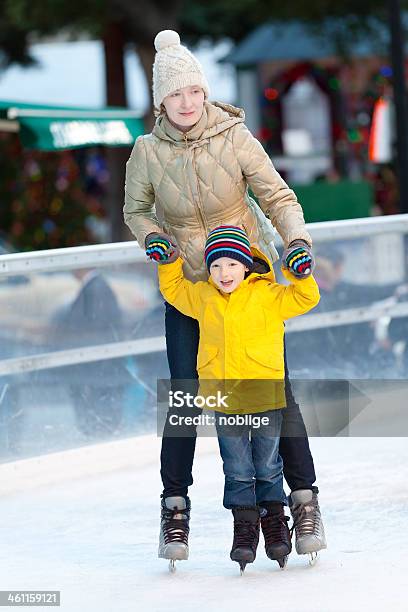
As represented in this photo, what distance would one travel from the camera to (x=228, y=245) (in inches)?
178

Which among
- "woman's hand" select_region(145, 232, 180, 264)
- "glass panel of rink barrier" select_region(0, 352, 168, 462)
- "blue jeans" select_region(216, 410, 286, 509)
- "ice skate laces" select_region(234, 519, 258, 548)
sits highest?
"woman's hand" select_region(145, 232, 180, 264)

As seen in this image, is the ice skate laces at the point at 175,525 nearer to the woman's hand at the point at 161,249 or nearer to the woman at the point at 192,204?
the woman at the point at 192,204

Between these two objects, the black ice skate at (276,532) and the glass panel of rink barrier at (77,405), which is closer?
the black ice skate at (276,532)

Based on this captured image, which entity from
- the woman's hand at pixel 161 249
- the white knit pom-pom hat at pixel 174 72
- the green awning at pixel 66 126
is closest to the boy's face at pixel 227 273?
the woman's hand at pixel 161 249

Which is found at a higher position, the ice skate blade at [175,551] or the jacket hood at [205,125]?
the jacket hood at [205,125]

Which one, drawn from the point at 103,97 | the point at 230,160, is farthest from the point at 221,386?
the point at 103,97

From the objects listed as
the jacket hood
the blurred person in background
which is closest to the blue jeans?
the jacket hood

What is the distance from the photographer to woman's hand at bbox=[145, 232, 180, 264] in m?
4.54

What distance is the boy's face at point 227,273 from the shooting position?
178 inches

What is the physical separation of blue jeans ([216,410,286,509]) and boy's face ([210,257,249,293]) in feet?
1.29

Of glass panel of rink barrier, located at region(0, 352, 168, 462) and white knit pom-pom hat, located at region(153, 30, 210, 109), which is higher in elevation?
white knit pom-pom hat, located at region(153, 30, 210, 109)

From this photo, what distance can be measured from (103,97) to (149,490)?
16586 mm

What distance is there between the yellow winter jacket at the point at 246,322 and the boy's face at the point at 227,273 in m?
0.03

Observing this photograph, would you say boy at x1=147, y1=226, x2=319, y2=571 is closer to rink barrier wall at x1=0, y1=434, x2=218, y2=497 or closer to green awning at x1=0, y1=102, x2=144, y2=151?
rink barrier wall at x1=0, y1=434, x2=218, y2=497
